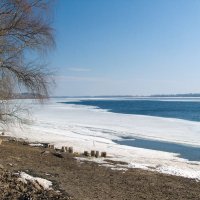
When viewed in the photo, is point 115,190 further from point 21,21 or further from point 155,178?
point 21,21

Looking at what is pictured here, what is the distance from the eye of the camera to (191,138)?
102ft

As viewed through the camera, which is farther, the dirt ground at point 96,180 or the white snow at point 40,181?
the dirt ground at point 96,180

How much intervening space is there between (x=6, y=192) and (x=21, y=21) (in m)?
6.06

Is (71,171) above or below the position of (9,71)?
below

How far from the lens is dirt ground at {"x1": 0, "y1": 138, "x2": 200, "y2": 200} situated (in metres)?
11.0

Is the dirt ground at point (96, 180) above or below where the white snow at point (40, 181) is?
below

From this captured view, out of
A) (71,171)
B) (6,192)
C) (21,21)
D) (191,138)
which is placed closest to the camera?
(6,192)

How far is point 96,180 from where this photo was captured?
12.7 meters

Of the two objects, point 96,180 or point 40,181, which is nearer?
point 40,181

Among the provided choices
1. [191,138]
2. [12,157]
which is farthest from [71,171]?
A: [191,138]

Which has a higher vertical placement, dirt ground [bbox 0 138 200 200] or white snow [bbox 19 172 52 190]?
white snow [bbox 19 172 52 190]

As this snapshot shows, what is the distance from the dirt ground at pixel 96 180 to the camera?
11031 millimetres

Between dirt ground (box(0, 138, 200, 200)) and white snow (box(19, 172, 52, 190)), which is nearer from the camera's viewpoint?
white snow (box(19, 172, 52, 190))

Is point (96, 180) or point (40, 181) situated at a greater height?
point (40, 181)
